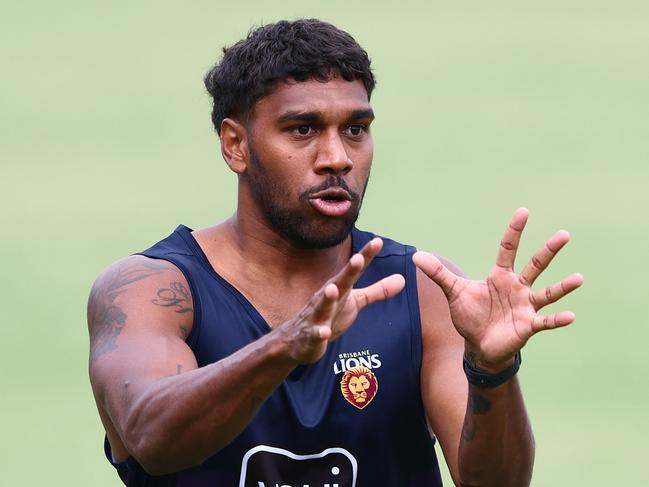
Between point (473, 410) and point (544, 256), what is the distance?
0.62 metres

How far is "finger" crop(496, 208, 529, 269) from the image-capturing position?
18.2ft

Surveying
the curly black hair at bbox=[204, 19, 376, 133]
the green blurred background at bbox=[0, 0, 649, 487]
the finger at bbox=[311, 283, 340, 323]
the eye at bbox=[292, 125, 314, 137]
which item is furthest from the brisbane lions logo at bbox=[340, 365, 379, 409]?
the green blurred background at bbox=[0, 0, 649, 487]

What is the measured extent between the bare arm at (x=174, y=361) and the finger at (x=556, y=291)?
20.4 inches

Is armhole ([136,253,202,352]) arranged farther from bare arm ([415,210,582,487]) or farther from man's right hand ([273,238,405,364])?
man's right hand ([273,238,405,364])

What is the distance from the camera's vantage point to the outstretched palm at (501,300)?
5.55 metres

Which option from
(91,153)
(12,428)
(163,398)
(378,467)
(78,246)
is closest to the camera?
(163,398)

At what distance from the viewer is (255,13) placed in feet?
49.4

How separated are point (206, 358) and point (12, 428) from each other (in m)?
4.84

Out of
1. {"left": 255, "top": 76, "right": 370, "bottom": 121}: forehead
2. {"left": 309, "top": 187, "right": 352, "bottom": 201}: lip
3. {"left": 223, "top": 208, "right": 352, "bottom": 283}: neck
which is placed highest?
{"left": 255, "top": 76, "right": 370, "bottom": 121}: forehead

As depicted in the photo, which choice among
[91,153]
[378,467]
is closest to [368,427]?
[378,467]

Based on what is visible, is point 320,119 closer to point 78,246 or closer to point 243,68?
point 243,68

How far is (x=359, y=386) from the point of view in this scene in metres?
6.27

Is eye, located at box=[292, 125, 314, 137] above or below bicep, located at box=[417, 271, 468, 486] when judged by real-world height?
above

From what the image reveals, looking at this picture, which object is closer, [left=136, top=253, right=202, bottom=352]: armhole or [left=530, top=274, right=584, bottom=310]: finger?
[left=530, top=274, right=584, bottom=310]: finger
